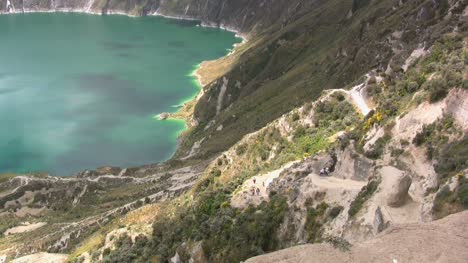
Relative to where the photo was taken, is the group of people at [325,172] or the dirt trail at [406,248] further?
the group of people at [325,172]

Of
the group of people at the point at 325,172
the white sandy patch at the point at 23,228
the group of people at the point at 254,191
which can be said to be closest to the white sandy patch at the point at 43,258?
the white sandy patch at the point at 23,228

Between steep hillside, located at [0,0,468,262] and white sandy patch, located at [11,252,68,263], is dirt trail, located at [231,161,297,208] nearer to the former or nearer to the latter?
steep hillside, located at [0,0,468,262]

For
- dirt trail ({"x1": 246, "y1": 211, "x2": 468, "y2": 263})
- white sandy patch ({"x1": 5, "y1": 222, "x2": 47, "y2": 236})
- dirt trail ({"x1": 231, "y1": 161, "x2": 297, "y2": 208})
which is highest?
dirt trail ({"x1": 246, "y1": 211, "x2": 468, "y2": 263})

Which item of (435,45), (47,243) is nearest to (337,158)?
(435,45)

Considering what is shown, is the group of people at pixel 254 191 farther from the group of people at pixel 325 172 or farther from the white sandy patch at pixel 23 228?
the white sandy patch at pixel 23 228

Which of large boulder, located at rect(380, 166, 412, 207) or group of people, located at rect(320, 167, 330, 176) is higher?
large boulder, located at rect(380, 166, 412, 207)

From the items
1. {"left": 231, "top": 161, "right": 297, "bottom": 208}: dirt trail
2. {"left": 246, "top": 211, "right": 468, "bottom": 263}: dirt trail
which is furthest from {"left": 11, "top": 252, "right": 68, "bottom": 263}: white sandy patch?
{"left": 246, "top": 211, "right": 468, "bottom": 263}: dirt trail

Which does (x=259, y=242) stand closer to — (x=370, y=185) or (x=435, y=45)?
(x=370, y=185)
